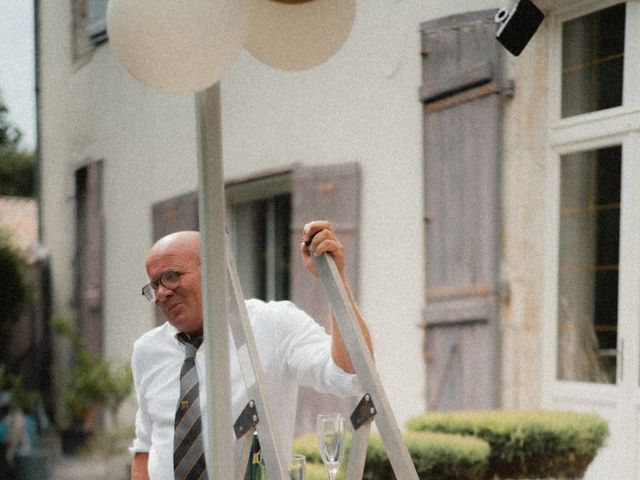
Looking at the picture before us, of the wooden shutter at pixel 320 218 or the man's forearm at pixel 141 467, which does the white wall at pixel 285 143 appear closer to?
the wooden shutter at pixel 320 218

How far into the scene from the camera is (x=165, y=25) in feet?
5.62

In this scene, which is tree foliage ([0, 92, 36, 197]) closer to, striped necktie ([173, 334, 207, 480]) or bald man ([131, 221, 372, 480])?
bald man ([131, 221, 372, 480])

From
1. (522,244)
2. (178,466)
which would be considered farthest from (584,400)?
(178,466)

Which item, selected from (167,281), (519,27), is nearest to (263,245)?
(519,27)

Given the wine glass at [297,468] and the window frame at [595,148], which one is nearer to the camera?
the wine glass at [297,468]

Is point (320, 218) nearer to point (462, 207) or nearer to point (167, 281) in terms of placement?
point (462, 207)

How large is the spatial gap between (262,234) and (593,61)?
2378 mm

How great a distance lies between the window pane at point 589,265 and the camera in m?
3.62

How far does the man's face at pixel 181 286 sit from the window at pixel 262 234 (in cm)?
305

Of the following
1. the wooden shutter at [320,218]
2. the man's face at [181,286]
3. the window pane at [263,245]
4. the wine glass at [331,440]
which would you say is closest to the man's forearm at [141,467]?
the man's face at [181,286]

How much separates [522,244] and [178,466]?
210 cm

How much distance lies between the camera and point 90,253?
7133 millimetres

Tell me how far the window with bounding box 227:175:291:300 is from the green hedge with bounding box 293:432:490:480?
1.94 m

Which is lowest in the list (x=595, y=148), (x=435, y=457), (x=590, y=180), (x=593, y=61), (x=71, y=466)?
(x=71, y=466)
